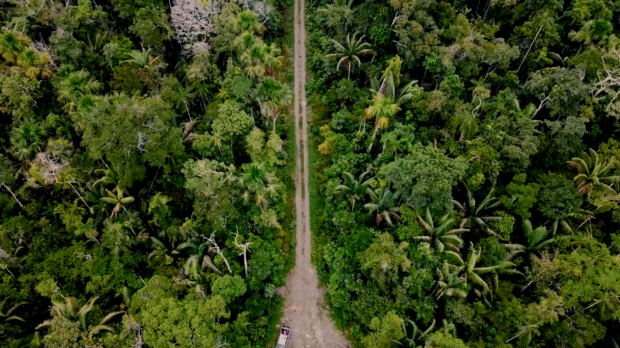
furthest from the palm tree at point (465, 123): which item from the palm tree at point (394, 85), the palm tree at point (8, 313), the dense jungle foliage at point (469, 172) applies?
the palm tree at point (8, 313)

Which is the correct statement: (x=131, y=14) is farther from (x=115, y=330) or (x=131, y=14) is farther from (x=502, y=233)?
(x=502, y=233)

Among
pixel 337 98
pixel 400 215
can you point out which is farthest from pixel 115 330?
pixel 337 98

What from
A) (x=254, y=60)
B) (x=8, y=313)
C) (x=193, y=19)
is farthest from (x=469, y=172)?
(x=8, y=313)

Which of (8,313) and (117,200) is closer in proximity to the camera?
(8,313)

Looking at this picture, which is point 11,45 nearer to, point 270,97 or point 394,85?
point 270,97

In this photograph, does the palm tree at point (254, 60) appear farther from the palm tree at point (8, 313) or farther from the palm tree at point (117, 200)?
the palm tree at point (8, 313)

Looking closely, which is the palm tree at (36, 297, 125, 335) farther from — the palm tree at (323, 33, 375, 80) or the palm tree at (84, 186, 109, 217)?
the palm tree at (323, 33, 375, 80)

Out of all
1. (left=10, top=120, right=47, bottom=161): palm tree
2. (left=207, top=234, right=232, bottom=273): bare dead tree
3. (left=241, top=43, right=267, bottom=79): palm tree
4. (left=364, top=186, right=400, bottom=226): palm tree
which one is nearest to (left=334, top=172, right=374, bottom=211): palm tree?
(left=364, top=186, right=400, bottom=226): palm tree
